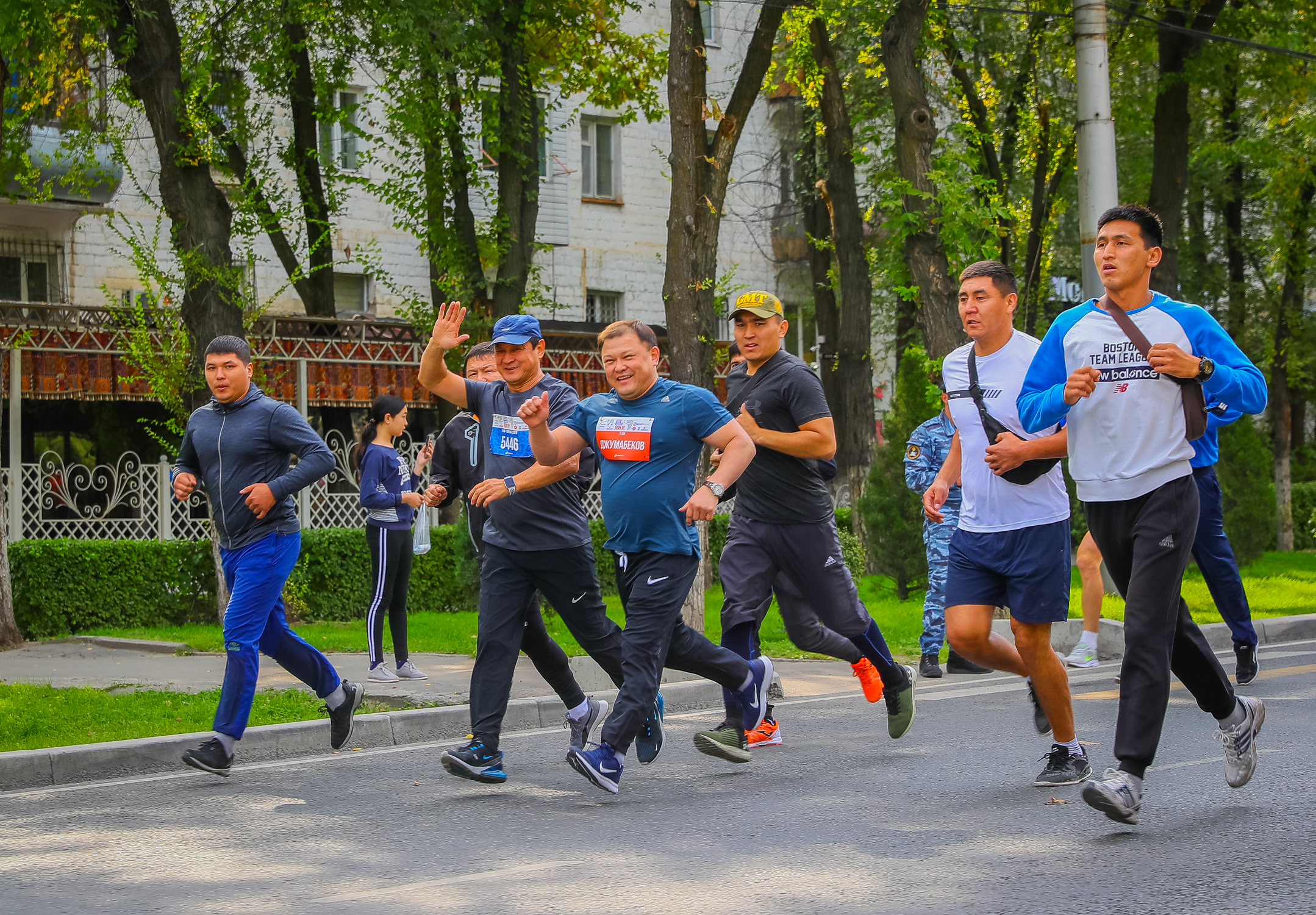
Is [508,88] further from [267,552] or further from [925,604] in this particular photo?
[267,552]

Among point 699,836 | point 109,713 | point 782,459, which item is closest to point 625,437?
→ point 782,459

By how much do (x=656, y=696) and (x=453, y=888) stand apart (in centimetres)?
201

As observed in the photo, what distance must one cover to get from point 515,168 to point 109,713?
10860 mm

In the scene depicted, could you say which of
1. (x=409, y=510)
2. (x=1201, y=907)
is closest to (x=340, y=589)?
(x=409, y=510)

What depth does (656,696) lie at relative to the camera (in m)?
6.62

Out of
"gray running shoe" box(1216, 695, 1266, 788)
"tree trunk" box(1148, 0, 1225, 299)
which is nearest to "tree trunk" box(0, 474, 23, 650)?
"gray running shoe" box(1216, 695, 1266, 788)

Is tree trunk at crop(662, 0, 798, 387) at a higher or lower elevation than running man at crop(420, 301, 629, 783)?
higher

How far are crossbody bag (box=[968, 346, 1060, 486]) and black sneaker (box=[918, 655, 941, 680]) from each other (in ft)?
14.4

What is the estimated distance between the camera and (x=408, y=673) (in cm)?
1034

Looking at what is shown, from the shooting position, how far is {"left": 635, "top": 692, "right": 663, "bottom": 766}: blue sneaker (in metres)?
6.40

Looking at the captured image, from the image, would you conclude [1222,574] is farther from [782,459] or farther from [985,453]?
Result: [985,453]

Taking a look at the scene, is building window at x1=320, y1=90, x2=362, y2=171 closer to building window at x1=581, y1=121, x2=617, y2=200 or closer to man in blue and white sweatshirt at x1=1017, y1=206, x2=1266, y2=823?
building window at x1=581, y1=121, x2=617, y2=200

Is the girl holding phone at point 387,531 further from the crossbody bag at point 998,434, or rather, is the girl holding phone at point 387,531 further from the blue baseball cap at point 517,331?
the crossbody bag at point 998,434

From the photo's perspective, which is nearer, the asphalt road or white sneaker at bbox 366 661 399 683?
the asphalt road
